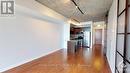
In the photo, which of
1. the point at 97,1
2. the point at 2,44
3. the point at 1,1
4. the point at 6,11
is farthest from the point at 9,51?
the point at 97,1

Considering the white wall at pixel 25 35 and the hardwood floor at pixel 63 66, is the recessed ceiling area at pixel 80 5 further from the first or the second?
the hardwood floor at pixel 63 66

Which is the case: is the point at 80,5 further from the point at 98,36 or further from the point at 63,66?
the point at 98,36

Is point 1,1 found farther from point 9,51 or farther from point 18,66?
point 18,66

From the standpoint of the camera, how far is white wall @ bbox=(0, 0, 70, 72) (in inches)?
159

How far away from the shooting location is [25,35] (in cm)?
512

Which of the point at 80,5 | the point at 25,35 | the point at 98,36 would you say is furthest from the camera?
the point at 98,36

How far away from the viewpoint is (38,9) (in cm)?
470

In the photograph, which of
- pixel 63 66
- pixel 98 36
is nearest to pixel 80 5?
pixel 63 66

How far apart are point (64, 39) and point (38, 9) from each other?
552 cm

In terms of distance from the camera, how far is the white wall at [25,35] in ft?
13.2

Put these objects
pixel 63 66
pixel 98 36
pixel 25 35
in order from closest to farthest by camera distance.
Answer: pixel 63 66, pixel 25 35, pixel 98 36

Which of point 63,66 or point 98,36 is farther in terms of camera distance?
point 98,36

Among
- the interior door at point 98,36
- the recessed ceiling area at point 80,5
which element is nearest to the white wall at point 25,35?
the recessed ceiling area at point 80,5

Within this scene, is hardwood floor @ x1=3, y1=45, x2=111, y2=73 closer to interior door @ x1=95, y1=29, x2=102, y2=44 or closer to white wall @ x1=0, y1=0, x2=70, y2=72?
white wall @ x1=0, y1=0, x2=70, y2=72
